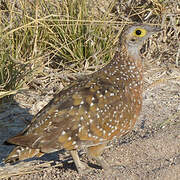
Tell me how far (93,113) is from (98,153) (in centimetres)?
58

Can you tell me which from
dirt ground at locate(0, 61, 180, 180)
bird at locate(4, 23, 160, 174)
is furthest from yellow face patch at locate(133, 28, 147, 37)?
dirt ground at locate(0, 61, 180, 180)

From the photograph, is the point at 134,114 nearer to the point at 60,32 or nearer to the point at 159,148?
the point at 159,148

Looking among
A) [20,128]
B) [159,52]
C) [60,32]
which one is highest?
[60,32]

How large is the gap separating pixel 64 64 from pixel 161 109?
1.78m

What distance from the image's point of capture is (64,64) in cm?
659

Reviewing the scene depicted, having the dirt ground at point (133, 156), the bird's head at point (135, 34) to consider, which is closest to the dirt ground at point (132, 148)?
the dirt ground at point (133, 156)

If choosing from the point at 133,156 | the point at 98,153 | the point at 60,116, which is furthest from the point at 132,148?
the point at 60,116

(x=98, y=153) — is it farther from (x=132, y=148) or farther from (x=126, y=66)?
(x=126, y=66)

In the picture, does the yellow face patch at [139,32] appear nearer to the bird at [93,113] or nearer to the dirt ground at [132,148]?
the bird at [93,113]

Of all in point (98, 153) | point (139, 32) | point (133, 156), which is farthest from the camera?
point (133, 156)

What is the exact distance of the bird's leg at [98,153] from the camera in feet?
14.7

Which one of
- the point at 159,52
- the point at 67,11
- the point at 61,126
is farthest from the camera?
the point at 159,52

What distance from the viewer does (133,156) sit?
4809 millimetres

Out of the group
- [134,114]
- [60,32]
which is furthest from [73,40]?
[134,114]
